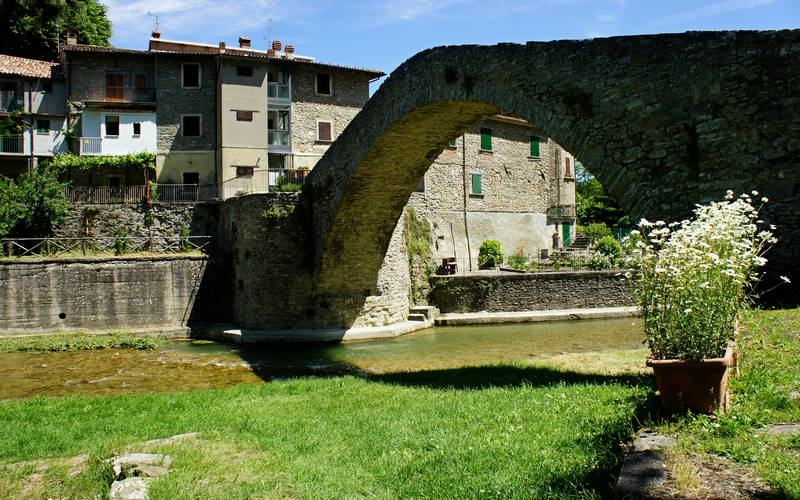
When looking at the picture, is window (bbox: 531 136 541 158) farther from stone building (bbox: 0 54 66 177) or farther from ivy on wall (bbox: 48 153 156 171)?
stone building (bbox: 0 54 66 177)

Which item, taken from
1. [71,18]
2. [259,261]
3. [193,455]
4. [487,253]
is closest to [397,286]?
[259,261]

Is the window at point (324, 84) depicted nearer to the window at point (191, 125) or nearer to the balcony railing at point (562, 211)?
the window at point (191, 125)

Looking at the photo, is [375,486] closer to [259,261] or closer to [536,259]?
[259,261]

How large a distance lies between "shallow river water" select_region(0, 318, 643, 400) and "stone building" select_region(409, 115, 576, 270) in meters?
7.81

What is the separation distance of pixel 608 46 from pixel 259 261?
12.8 metres

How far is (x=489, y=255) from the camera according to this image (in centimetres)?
2652

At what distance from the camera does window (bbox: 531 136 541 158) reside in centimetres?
3066

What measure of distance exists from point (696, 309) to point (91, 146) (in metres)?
28.1

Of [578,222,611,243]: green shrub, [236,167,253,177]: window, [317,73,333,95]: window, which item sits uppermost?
[317,73,333,95]: window

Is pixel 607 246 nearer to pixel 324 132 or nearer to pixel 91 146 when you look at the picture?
pixel 324 132

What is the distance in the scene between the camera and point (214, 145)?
27.3 meters

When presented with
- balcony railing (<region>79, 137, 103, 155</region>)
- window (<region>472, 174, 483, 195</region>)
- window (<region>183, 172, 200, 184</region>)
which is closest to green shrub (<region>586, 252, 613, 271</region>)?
window (<region>472, 174, 483, 195</region>)

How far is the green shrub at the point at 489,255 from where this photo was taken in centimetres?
2648

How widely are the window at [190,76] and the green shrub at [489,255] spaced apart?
15.2 metres
